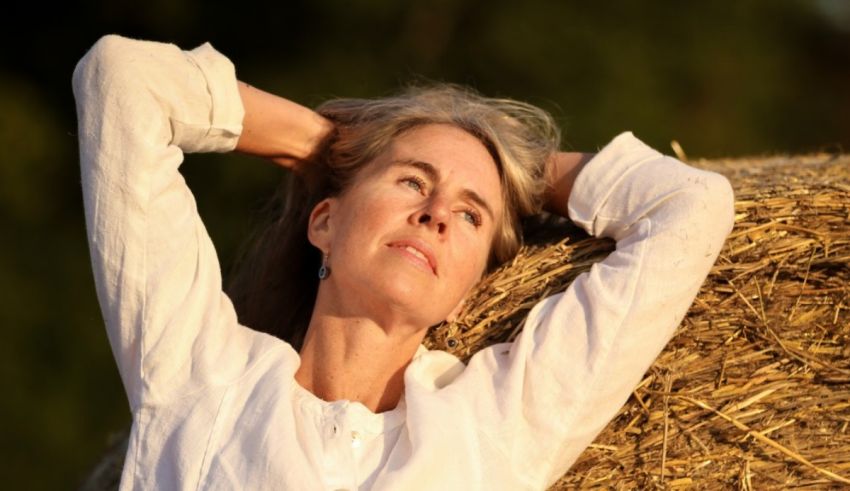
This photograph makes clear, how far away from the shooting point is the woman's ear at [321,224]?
→ 9.61ft

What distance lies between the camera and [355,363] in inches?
110

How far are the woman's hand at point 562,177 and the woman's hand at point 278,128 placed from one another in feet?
1.55

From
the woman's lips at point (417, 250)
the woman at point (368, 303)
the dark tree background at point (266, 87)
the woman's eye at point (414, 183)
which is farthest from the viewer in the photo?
the dark tree background at point (266, 87)

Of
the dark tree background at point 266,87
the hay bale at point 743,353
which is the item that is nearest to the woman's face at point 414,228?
the hay bale at point 743,353

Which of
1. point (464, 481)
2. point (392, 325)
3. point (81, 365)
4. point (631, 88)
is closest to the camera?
point (464, 481)

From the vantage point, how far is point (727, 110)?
28.2ft

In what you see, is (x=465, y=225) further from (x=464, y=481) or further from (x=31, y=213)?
(x=31, y=213)

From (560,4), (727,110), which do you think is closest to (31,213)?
(560,4)

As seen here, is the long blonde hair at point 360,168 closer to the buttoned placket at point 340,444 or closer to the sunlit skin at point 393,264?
the sunlit skin at point 393,264

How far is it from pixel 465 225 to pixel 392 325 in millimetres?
242

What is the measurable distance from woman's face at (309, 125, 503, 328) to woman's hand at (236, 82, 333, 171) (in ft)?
0.51

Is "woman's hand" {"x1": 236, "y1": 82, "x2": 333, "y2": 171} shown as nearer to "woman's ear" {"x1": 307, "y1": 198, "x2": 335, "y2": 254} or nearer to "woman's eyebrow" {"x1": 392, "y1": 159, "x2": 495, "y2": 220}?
"woman's ear" {"x1": 307, "y1": 198, "x2": 335, "y2": 254}

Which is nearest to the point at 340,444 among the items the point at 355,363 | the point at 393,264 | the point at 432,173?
the point at 355,363

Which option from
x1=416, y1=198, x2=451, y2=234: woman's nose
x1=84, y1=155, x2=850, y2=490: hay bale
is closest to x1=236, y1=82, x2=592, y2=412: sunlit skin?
x1=416, y1=198, x2=451, y2=234: woman's nose
